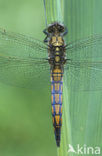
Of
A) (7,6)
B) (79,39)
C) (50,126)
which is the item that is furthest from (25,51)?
(7,6)

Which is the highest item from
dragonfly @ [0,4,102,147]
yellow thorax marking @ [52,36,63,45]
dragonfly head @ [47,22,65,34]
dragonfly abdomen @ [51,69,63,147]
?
dragonfly head @ [47,22,65,34]

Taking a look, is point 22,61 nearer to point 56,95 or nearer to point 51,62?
point 51,62

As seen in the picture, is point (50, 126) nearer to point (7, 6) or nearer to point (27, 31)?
point (27, 31)

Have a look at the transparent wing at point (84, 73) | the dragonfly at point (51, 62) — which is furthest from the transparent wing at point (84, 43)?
the transparent wing at point (84, 73)

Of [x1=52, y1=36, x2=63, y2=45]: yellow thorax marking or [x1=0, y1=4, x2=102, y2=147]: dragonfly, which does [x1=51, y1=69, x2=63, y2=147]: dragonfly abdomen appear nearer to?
[x1=0, y1=4, x2=102, y2=147]: dragonfly

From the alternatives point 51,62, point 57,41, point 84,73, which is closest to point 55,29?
point 57,41

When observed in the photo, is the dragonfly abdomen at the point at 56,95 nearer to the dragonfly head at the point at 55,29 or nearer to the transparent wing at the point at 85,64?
the transparent wing at the point at 85,64

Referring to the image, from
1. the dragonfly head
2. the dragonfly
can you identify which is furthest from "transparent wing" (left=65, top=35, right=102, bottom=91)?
the dragonfly head
